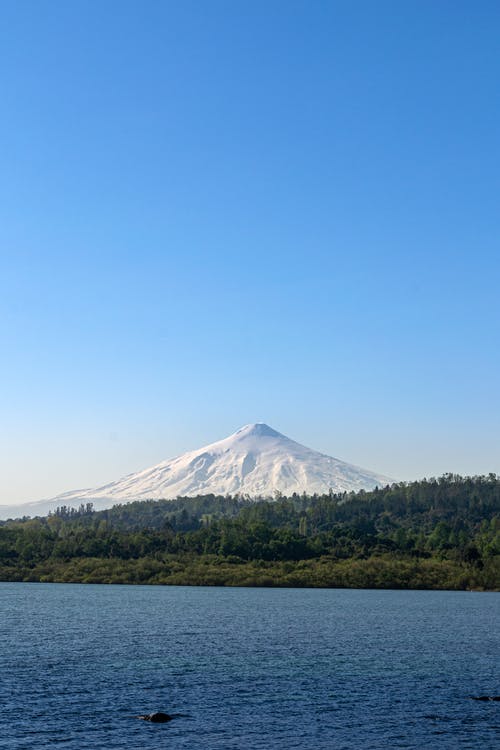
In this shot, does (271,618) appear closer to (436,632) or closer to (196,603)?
(436,632)

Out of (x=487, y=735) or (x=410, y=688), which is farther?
(x=410, y=688)

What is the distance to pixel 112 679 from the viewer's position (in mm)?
72125

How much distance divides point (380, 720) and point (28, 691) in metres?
27.6

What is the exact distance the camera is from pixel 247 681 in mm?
72375

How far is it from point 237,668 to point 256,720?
25.2 meters

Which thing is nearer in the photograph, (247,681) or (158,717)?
(158,717)

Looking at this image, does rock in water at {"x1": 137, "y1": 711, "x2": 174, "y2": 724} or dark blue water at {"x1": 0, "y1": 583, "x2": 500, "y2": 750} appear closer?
dark blue water at {"x1": 0, "y1": 583, "x2": 500, "y2": 750}

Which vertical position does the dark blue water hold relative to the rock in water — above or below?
below

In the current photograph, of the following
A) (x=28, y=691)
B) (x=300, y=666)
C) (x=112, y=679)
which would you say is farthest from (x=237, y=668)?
(x=28, y=691)

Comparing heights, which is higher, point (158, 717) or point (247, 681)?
point (158, 717)

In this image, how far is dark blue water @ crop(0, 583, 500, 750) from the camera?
51.4 metres

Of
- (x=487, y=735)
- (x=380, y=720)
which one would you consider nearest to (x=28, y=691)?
(x=380, y=720)

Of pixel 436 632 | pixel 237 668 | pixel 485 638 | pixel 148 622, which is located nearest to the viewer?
pixel 237 668

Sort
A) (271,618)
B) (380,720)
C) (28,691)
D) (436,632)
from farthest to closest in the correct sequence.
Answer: (271,618) < (436,632) < (28,691) < (380,720)
